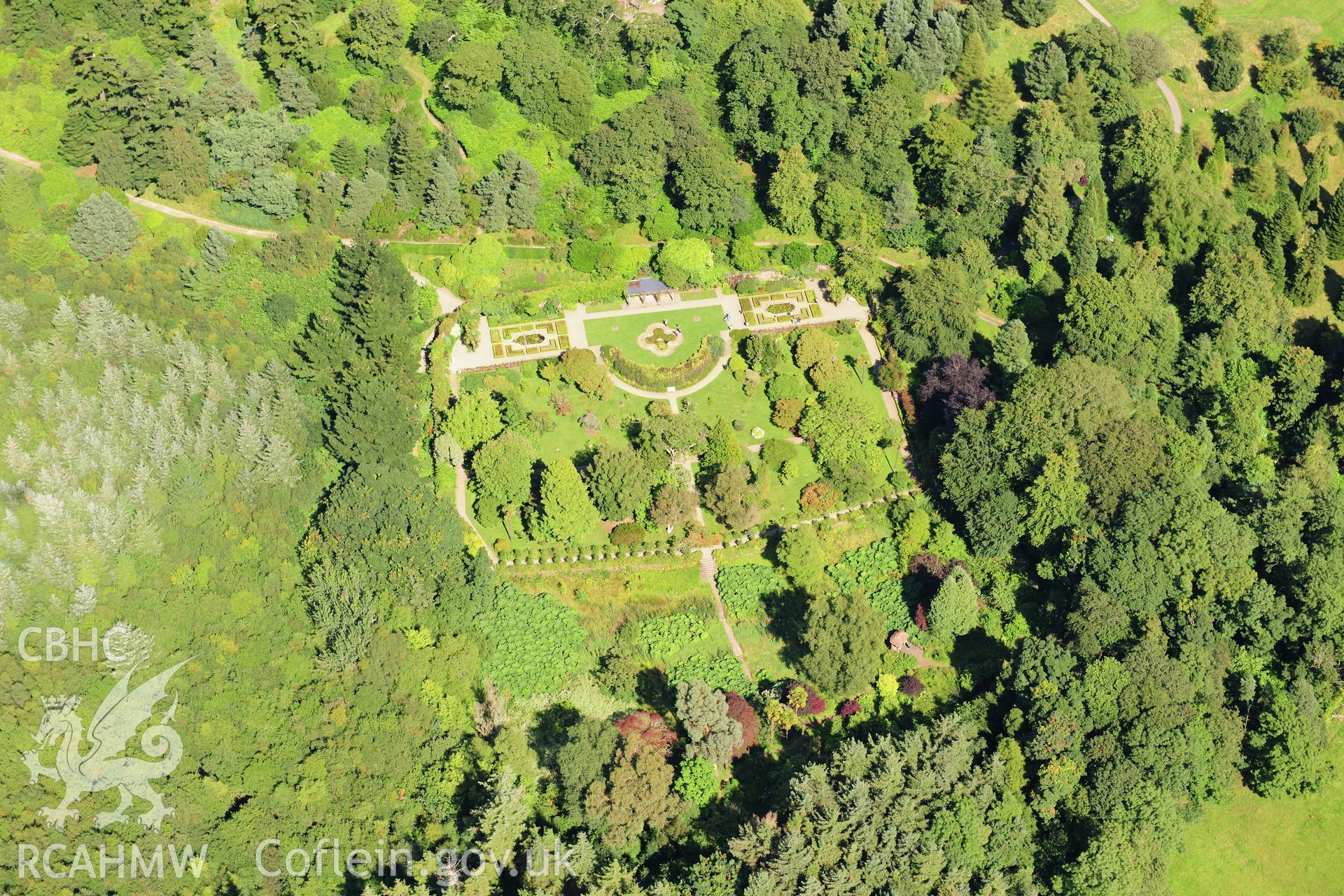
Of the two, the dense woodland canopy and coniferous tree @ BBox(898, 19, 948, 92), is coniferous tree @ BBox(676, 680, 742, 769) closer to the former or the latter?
the dense woodland canopy

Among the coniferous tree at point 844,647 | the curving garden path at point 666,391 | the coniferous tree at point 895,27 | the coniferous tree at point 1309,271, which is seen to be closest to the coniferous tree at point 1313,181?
the coniferous tree at point 1309,271

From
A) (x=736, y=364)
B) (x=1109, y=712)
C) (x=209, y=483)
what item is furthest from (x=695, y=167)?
(x=1109, y=712)

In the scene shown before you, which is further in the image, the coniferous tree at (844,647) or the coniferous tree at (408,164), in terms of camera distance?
the coniferous tree at (408,164)

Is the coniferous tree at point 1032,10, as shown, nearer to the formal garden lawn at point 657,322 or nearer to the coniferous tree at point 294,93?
the formal garden lawn at point 657,322

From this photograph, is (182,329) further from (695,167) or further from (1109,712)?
(1109,712)

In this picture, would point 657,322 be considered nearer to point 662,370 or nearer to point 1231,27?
point 662,370

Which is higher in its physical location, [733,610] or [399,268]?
[399,268]

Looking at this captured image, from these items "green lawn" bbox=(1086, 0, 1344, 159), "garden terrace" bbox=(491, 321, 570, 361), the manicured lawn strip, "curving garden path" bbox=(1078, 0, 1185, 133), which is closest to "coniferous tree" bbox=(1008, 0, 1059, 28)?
"curving garden path" bbox=(1078, 0, 1185, 133)

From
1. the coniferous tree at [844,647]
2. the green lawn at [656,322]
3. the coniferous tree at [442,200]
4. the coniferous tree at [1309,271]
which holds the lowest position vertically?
the coniferous tree at [844,647]
